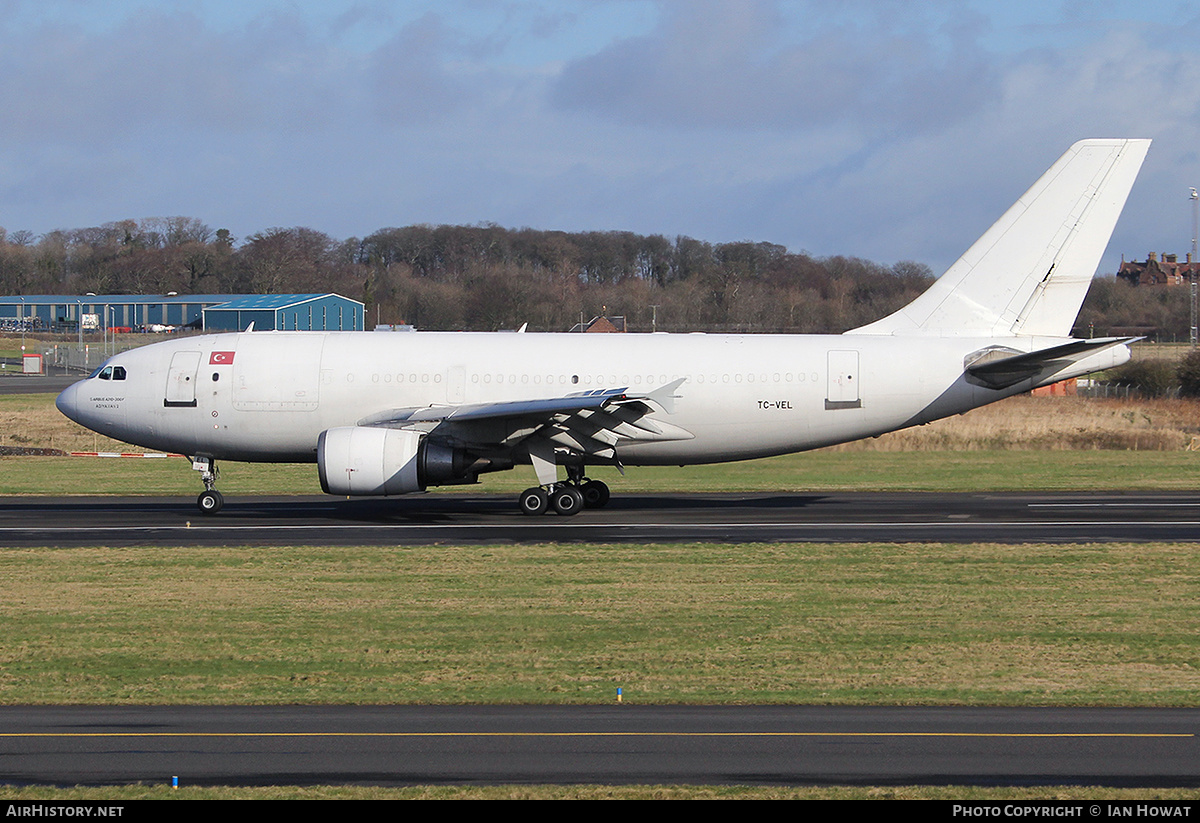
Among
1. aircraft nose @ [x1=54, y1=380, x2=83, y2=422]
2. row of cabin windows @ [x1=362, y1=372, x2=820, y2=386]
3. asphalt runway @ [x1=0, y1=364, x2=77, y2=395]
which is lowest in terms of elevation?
aircraft nose @ [x1=54, y1=380, x2=83, y2=422]

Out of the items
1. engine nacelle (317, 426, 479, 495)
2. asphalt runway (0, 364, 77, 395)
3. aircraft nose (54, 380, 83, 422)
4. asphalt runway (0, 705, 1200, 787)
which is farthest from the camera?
asphalt runway (0, 364, 77, 395)

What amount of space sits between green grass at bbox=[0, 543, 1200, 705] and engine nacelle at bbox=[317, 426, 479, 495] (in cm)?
357

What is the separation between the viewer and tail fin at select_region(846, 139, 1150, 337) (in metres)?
28.7

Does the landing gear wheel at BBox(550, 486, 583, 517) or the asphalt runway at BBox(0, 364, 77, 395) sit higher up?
the asphalt runway at BBox(0, 364, 77, 395)

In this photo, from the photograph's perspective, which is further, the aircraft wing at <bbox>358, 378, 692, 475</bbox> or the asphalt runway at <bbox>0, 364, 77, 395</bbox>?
the asphalt runway at <bbox>0, 364, 77, 395</bbox>

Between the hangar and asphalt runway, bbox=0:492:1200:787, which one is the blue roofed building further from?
asphalt runway, bbox=0:492:1200:787

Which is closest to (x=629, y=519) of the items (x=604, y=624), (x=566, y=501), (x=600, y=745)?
(x=566, y=501)

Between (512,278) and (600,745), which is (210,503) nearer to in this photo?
(600,745)

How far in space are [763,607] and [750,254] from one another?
123514mm

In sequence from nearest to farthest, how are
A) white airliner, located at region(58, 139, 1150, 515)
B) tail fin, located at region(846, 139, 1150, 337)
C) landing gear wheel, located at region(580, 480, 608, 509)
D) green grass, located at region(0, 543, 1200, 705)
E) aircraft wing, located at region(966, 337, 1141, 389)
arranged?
green grass, located at region(0, 543, 1200, 705), aircraft wing, located at region(966, 337, 1141, 389), white airliner, located at region(58, 139, 1150, 515), tail fin, located at region(846, 139, 1150, 337), landing gear wheel, located at region(580, 480, 608, 509)

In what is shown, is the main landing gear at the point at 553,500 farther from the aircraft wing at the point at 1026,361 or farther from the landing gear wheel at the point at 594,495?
the aircraft wing at the point at 1026,361

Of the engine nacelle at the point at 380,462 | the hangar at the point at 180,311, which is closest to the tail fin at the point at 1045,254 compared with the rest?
the engine nacelle at the point at 380,462

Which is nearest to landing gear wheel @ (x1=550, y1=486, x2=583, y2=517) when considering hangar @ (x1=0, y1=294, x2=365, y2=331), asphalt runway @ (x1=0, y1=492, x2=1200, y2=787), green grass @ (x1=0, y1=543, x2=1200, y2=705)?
green grass @ (x1=0, y1=543, x2=1200, y2=705)

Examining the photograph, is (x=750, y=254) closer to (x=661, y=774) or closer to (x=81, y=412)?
(x=81, y=412)
